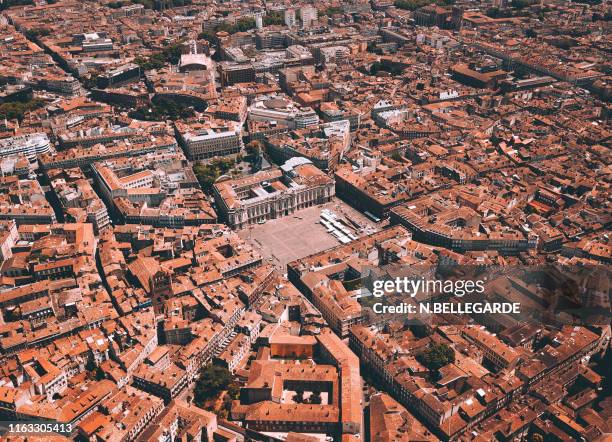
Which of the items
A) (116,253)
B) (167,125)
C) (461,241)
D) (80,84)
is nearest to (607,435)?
(461,241)

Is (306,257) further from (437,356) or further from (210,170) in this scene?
(210,170)

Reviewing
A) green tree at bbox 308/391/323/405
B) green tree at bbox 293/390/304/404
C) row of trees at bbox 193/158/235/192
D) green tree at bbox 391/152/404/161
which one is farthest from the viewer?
green tree at bbox 391/152/404/161

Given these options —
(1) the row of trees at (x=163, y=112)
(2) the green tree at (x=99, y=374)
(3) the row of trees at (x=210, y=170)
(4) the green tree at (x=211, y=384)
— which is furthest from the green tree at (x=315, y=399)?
(1) the row of trees at (x=163, y=112)

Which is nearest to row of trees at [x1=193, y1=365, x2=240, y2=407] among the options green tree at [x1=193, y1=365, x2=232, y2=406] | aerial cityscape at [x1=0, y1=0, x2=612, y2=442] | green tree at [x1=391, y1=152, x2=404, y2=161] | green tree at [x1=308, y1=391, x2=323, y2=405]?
green tree at [x1=193, y1=365, x2=232, y2=406]

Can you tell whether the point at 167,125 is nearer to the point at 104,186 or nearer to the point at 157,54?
the point at 104,186

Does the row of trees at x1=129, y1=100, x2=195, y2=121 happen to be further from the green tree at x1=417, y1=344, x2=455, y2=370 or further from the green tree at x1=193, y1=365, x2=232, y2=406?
the green tree at x1=417, y1=344, x2=455, y2=370

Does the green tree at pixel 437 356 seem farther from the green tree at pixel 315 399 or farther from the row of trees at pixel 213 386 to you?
the row of trees at pixel 213 386

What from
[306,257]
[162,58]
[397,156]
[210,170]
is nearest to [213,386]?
[306,257]
